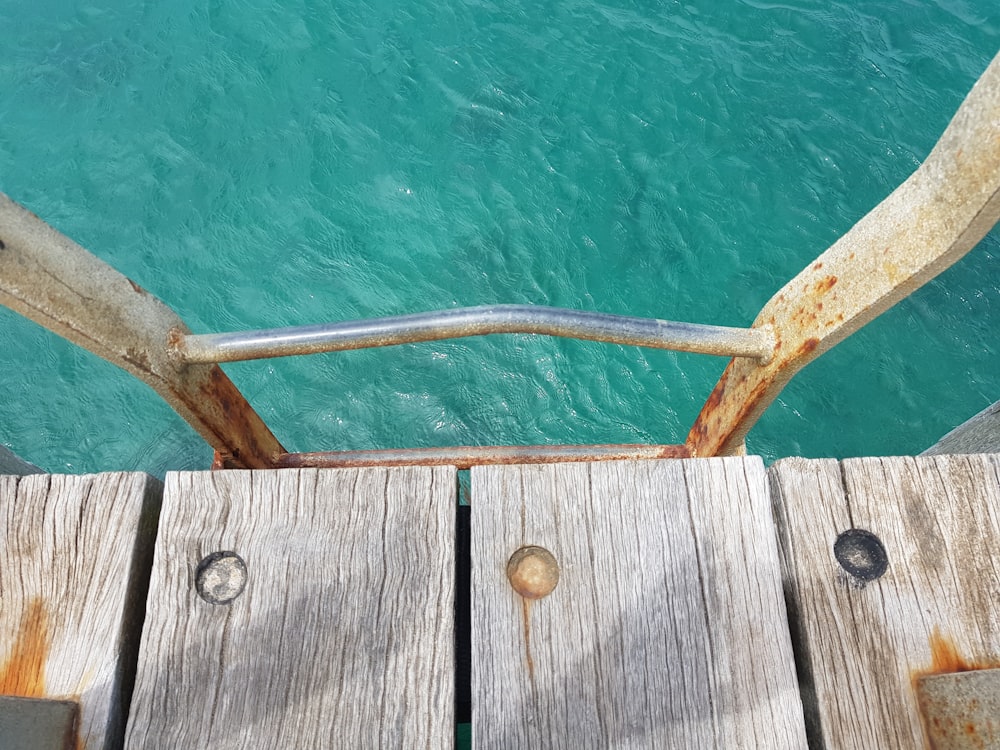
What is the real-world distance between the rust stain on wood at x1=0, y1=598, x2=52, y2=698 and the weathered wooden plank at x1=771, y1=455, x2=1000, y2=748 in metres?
1.71

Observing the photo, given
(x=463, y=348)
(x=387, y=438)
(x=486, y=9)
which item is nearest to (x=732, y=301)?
(x=463, y=348)

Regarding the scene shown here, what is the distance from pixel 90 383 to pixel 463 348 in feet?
8.93

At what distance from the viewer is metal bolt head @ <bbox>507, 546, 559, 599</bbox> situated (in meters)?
1.56

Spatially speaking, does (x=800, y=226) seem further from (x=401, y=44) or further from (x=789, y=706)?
(x=789, y=706)

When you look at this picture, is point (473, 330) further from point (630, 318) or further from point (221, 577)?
point (221, 577)

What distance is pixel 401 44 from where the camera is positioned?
643cm

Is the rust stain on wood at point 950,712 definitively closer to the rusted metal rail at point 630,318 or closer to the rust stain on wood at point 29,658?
the rusted metal rail at point 630,318

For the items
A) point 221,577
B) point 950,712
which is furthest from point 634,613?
point 221,577

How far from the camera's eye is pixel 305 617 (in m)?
1.54

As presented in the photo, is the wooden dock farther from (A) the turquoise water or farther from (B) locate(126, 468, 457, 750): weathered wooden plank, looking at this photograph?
(A) the turquoise water

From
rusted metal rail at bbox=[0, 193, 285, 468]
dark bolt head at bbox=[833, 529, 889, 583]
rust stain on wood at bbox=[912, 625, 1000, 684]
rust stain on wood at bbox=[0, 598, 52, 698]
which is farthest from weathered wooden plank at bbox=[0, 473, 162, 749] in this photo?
rust stain on wood at bbox=[912, 625, 1000, 684]

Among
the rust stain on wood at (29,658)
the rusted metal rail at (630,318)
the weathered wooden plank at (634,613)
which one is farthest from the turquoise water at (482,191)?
the rust stain on wood at (29,658)

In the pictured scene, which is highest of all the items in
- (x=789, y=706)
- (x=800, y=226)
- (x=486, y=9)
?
(x=486, y=9)

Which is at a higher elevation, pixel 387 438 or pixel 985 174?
pixel 387 438
